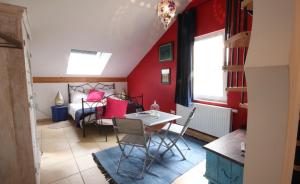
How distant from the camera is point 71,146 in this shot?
288 centimetres

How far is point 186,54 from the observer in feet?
10.6

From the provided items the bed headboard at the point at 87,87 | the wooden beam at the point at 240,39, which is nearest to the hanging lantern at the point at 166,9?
the wooden beam at the point at 240,39

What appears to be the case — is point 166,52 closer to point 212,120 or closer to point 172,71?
point 172,71

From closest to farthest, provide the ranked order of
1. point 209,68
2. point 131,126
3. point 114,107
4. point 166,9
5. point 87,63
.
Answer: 1. point 166,9
2. point 131,126
3. point 209,68
4. point 114,107
5. point 87,63

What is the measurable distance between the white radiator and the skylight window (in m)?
2.92

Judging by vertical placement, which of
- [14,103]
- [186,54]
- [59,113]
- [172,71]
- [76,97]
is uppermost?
[186,54]

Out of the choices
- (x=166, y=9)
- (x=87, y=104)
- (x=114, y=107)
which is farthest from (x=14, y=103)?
(x=87, y=104)

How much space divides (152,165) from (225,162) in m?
1.13

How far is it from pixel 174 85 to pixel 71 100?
2989 millimetres

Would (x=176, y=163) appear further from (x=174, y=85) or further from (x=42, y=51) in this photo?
(x=42, y=51)

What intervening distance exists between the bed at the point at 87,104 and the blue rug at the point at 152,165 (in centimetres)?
94

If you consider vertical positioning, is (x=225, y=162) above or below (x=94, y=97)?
below

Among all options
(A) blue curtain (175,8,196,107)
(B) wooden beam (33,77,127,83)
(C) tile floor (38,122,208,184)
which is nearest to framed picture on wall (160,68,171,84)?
(A) blue curtain (175,8,196,107)

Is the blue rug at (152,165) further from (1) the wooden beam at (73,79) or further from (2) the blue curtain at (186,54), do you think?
(1) the wooden beam at (73,79)
